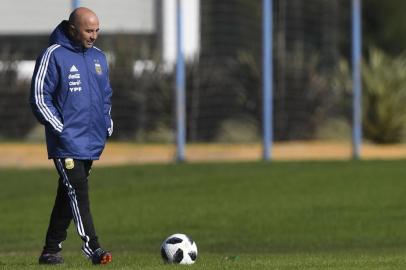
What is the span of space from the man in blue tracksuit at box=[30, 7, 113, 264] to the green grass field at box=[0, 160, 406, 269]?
0.51 m

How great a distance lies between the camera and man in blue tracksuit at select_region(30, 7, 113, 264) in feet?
35.0

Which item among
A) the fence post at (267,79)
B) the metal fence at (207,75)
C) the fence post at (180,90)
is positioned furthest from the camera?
the metal fence at (207,75)

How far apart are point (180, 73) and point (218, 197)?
592 cm

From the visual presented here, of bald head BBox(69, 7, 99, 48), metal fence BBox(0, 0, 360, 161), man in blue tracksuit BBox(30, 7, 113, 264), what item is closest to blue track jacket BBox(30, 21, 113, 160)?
man in blue tracksuit BBox(30, 7, 113, 264)

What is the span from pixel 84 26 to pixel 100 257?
171cm

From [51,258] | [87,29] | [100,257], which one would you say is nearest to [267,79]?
[51,258]

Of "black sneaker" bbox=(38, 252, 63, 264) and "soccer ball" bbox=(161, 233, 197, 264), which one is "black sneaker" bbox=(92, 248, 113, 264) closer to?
"black sneaker" bbox=(38, 252, 63, 264)

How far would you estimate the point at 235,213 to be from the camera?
63.2ft

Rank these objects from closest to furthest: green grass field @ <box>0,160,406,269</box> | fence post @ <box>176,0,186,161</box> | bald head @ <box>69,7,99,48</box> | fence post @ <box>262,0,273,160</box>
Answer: bald head @ <box>69,7,99,48</box>
green grass field @ <box>0,160,406,269</box>
fence post @ <box>176,0,186,161</box>
fence post @ <box>262,0,273,160</box>

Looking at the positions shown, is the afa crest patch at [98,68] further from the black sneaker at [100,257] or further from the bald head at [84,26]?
the black sneaker at [100,257]

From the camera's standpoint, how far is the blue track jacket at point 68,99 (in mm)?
10680

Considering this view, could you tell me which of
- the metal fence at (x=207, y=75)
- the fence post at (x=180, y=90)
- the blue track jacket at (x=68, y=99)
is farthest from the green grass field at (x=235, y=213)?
the metal fence at (x=207, y=75)

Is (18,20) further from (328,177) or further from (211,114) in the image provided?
(328,177)

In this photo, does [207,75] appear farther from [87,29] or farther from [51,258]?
[87,29]
